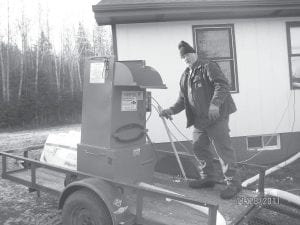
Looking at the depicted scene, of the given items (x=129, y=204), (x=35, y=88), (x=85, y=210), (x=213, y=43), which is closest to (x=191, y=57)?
(x=129, y=204)

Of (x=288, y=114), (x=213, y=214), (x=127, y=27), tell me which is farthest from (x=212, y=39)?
(x=213, y=214)

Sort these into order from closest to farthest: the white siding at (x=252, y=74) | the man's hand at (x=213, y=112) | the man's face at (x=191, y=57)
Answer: the man's hand at (x=213, y=112) < the man's face at (x=191, y=57) < the white siding at (x=252, y=74)

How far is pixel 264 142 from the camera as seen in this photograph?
25.2 ft

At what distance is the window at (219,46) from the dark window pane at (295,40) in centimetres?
140

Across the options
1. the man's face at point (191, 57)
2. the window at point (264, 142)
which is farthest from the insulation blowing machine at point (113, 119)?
the window at point (264, 142)

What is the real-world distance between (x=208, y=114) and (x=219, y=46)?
153 inches

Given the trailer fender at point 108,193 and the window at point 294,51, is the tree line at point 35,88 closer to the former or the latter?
the window at point 294,51

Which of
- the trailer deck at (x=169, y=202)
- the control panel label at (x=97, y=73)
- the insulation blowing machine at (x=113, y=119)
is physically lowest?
the trailer deck at (x=169, y=202)

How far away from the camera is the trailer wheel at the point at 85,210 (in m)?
3.21

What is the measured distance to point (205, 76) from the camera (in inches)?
157

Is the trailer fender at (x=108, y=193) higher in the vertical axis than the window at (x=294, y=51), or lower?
lower

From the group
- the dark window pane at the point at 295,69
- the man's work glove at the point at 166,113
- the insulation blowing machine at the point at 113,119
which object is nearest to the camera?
the insulation blowing machine at the point at 113,119

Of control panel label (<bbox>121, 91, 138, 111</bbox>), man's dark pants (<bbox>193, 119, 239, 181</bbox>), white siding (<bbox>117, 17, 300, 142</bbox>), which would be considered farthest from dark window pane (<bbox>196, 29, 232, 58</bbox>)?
control panel label (<bbox>121, 91, 138, 111</bbox>)

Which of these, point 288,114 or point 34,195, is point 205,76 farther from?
point 288,114
